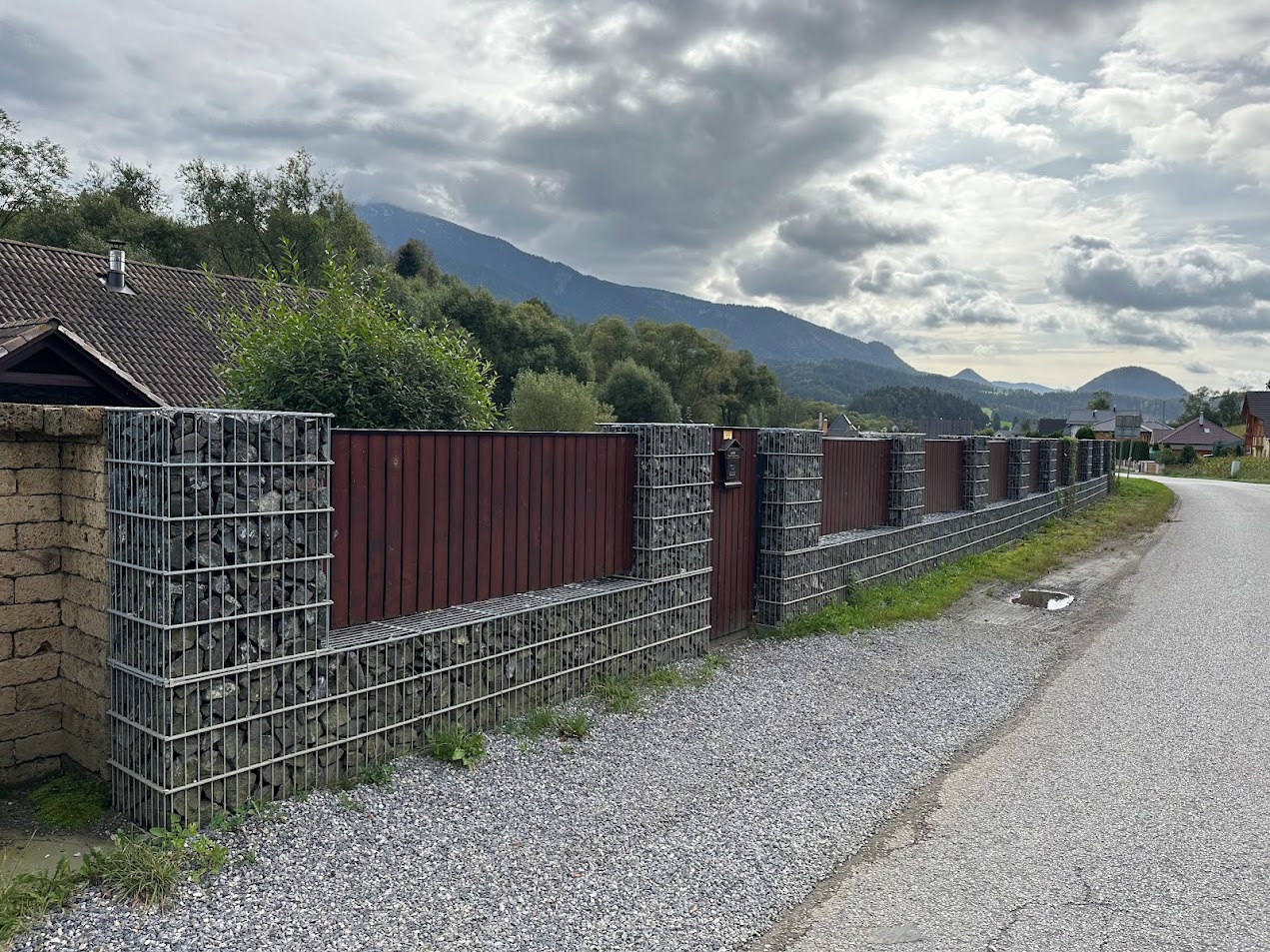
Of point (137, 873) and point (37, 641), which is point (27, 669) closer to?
point (37, 641)

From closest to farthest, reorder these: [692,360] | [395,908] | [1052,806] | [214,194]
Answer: [395,908] < [1052,806] < [214,194] < [692,360]

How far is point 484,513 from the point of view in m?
6.48

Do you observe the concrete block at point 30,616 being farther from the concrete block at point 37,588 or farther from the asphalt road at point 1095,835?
the asphalt road at point 1095,835

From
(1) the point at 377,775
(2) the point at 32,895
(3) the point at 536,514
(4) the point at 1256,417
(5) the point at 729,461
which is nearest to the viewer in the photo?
(2) the point at 32,895

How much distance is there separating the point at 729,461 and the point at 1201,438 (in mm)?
86667

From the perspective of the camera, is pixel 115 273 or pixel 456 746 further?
pixel 115 273

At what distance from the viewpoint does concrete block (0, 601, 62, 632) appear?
15.8 ft

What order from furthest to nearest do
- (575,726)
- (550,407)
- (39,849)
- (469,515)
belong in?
(550,407)
(469,515)
(575,726)
(39,849)

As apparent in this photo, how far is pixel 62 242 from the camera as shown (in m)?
33.1

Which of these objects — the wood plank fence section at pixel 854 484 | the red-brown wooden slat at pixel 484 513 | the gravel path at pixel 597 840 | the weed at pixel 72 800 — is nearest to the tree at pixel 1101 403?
the wood plank fence section at pixel 854 484

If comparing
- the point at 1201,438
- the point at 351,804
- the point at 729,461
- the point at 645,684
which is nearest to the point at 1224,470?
the point at 1201,438

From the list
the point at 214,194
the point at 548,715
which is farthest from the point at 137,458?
the point at 214,194

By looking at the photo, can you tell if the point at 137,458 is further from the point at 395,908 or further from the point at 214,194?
the point at 214,194

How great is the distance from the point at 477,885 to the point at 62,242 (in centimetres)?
3775
